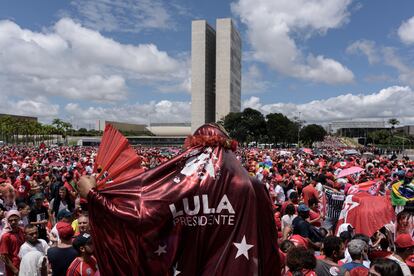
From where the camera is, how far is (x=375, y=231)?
19.9 feet

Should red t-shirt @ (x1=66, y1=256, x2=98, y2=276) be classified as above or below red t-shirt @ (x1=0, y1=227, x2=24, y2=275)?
above

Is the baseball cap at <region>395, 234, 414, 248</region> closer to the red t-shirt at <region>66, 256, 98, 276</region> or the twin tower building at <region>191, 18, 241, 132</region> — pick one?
the red t-shirt at <region>66, 256, 98, 276</region>

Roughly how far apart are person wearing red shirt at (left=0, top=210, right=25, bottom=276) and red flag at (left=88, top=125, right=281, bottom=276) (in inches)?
129

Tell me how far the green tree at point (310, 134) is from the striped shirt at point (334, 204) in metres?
122

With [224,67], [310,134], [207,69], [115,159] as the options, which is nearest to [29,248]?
[115,159]

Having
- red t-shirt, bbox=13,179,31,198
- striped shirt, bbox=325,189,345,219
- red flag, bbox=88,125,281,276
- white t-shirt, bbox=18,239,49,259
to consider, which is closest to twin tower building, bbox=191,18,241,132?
red t-shirt, bbox=13,179,31,198

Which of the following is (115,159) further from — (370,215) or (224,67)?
(224,67)

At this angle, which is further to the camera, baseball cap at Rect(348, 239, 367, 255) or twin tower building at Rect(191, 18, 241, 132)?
twin tower building at Rect(191, 18, 241, 132)

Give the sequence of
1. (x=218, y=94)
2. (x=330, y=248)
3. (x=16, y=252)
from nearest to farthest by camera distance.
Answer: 1. (x=330, y=248)
2. (x=16, y=252)
3. (x=218, y=94)

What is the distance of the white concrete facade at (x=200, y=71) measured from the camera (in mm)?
126438

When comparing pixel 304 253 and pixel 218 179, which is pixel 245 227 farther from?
pixel 304 253

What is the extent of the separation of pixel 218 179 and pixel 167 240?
57cm

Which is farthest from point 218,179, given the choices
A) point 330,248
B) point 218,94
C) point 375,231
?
point 218,94

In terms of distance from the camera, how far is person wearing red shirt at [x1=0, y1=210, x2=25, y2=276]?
220 inches
